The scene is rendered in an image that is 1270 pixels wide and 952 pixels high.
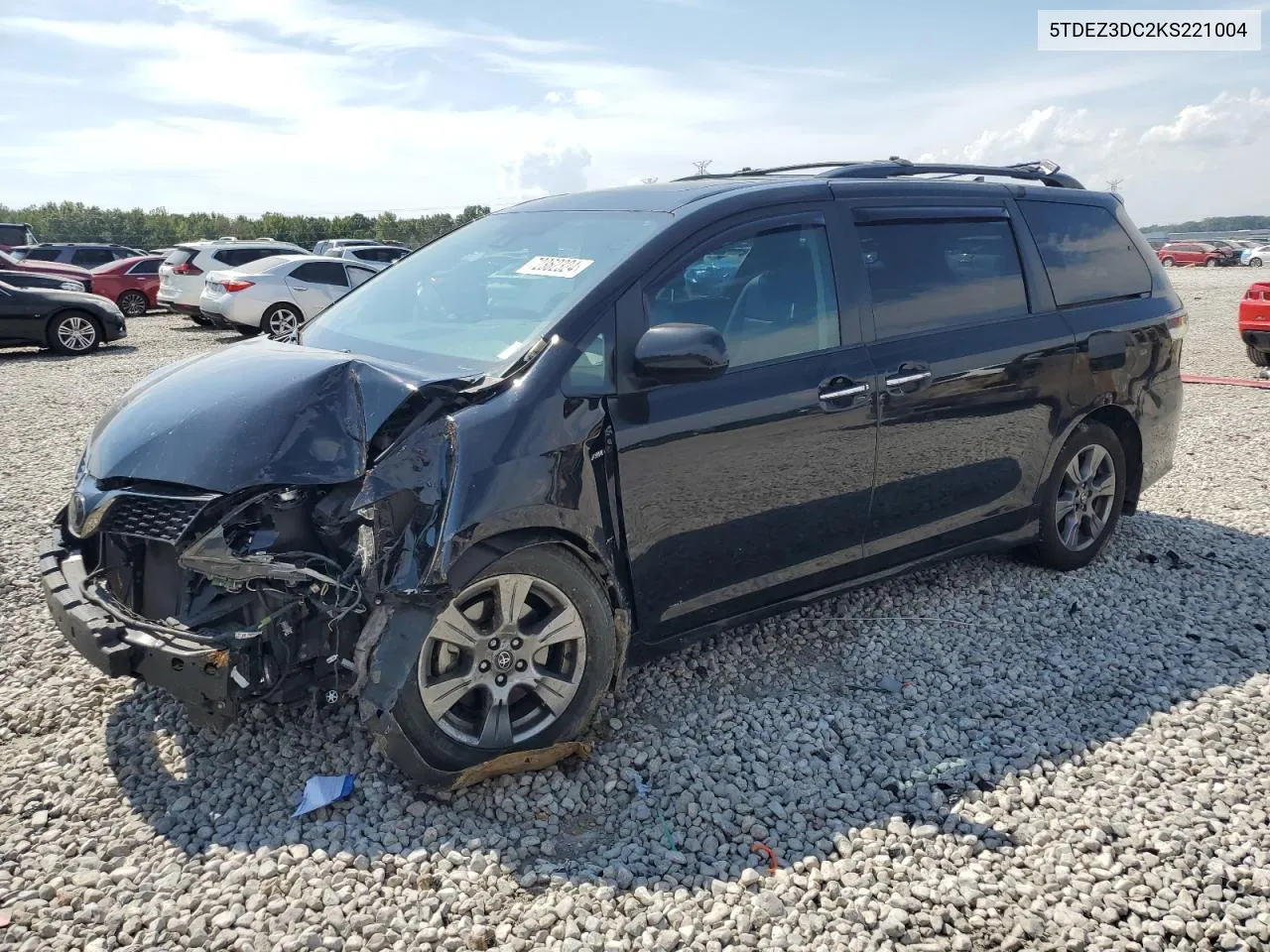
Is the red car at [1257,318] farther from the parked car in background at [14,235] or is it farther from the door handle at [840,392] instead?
the parked car in background at [14,235]

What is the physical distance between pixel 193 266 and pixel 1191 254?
4591cm

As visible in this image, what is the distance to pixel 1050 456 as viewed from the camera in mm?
4891

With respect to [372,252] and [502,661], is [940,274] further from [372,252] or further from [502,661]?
[372,252]

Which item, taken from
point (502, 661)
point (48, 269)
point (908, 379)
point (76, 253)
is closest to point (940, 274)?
point (908, 379)

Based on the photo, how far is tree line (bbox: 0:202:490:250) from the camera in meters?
39.2

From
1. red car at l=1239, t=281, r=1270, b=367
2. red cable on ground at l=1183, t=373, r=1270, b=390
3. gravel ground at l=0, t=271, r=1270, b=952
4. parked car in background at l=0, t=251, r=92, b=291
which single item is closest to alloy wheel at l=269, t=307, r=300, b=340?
parked car in background at l=0, t=251, r=92, b=291

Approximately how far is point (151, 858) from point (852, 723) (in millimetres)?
2429

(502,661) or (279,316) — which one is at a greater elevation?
(279,316)

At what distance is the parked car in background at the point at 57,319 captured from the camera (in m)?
14.4

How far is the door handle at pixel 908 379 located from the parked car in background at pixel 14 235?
1150 inches

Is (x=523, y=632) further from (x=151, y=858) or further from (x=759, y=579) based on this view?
(x=151, y=858)

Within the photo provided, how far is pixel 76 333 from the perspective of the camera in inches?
591

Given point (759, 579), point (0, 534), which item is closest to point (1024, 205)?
point (759, 579)

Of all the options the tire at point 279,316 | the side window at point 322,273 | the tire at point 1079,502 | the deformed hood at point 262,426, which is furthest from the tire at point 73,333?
the tire at point 1079,502
